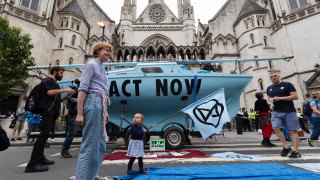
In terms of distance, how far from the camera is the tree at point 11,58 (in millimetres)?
12391

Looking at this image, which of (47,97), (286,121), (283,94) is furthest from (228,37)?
(47,97)

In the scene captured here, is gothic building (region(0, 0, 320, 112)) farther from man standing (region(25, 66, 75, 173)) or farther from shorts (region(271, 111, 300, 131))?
shorts (region(271, 111, 300, 131))

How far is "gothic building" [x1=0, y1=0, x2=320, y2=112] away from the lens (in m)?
18.4

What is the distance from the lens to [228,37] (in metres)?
25.0

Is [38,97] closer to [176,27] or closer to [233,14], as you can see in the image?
[233,14]

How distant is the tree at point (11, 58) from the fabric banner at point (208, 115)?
47.8ft

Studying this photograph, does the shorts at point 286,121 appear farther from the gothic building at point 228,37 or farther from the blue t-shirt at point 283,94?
the gothic building at point 228,37

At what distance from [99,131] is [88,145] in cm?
18

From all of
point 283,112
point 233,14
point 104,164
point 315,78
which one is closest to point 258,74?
point 315,78

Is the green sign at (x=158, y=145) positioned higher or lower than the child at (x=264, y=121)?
lower

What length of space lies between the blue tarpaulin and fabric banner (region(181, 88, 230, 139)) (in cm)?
175

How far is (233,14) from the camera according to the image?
2666cm

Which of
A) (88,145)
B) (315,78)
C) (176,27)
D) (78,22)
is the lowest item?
(88,145)

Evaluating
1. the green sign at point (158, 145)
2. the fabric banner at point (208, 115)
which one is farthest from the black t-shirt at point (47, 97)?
the fabric banner at point (208, 115)
